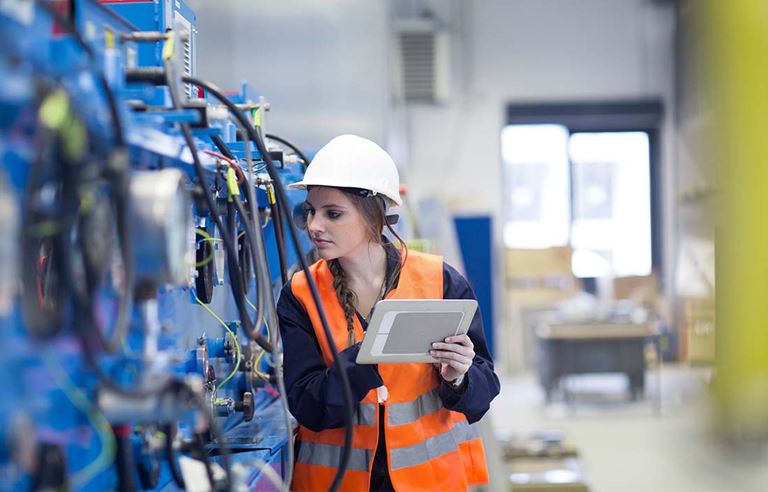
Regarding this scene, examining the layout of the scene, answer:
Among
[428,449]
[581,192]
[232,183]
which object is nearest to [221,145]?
[232,183]

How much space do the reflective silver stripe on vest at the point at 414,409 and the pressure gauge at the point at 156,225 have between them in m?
0.76

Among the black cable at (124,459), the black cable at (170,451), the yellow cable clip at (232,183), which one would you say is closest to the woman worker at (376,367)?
the yellow cable clip at (232,183)

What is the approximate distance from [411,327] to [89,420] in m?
0.66

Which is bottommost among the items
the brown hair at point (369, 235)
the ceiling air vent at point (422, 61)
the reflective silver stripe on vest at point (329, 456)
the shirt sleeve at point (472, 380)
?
the reflective silver stripe on vest at point (329, 456)

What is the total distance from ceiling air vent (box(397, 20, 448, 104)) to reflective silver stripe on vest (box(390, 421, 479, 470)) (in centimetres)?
619

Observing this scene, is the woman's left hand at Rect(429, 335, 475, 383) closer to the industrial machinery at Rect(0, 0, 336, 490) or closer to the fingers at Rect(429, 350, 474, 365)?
the fingers at Rect(429, 350, 474, 365)

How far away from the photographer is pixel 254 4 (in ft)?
11.1

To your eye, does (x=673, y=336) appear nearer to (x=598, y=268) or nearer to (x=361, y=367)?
(x=598, y=268)

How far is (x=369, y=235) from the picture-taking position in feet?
5.81

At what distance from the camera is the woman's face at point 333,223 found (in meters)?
1.68

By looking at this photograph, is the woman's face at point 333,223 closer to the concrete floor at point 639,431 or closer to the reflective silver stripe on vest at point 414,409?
the reflective silver stripe on vest at point 414,409

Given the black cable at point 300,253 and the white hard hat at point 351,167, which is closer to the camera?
the black cable at point 300,253

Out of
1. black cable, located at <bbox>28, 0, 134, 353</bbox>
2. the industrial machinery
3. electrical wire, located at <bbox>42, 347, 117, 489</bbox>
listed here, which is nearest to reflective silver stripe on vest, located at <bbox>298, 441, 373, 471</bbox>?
the industrial machinery

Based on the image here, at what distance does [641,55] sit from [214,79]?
6653 millimetres
